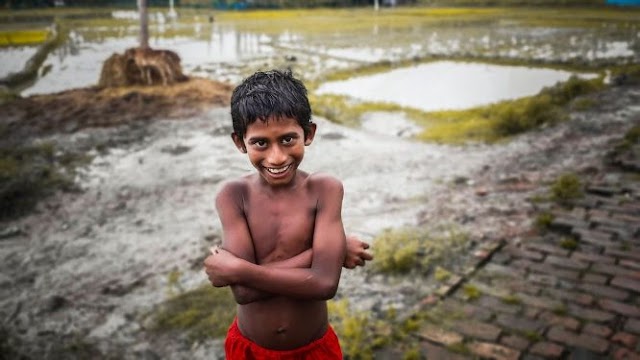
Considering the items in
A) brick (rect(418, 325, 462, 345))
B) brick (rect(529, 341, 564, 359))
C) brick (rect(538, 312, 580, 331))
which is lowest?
brick (rect(418, 325, 462, 345))

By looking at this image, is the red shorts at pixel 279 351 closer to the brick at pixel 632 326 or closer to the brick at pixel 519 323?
the brick at pixel 519 323

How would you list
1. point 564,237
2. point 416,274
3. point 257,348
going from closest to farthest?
1. point 257,348
2. point 416,274
3. point 564,237

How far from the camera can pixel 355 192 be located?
609 centimetres

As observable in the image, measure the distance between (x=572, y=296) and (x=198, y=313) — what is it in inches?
105

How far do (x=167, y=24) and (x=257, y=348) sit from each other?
3193cm

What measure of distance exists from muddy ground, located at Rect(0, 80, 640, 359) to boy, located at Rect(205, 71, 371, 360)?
1786mm

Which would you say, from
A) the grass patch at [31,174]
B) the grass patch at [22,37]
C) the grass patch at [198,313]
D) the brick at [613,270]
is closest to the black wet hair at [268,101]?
the grass patch at [198,313]

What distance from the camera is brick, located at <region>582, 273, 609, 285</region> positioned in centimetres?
374

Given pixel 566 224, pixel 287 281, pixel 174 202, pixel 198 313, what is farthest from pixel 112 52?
pixel 287 281

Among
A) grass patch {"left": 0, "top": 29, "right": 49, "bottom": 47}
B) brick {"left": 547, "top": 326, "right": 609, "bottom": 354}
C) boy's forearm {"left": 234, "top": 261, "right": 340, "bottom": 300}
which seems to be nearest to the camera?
boy's forearm {"left": 234, "top": 261, "right": 340, "bottom": 300}

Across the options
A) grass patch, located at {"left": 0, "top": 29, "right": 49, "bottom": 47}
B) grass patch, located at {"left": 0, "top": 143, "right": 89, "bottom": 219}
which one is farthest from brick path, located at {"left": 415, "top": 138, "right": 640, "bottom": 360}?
grass patch, located at {"left": 0, "top": 29, "right": 49, "bottom": 47}

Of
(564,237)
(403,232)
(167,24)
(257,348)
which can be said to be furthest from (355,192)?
(167,24)

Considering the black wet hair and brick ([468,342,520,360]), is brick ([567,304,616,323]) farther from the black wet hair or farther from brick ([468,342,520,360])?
the black wet hair

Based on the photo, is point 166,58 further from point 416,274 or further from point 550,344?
point 550,344
